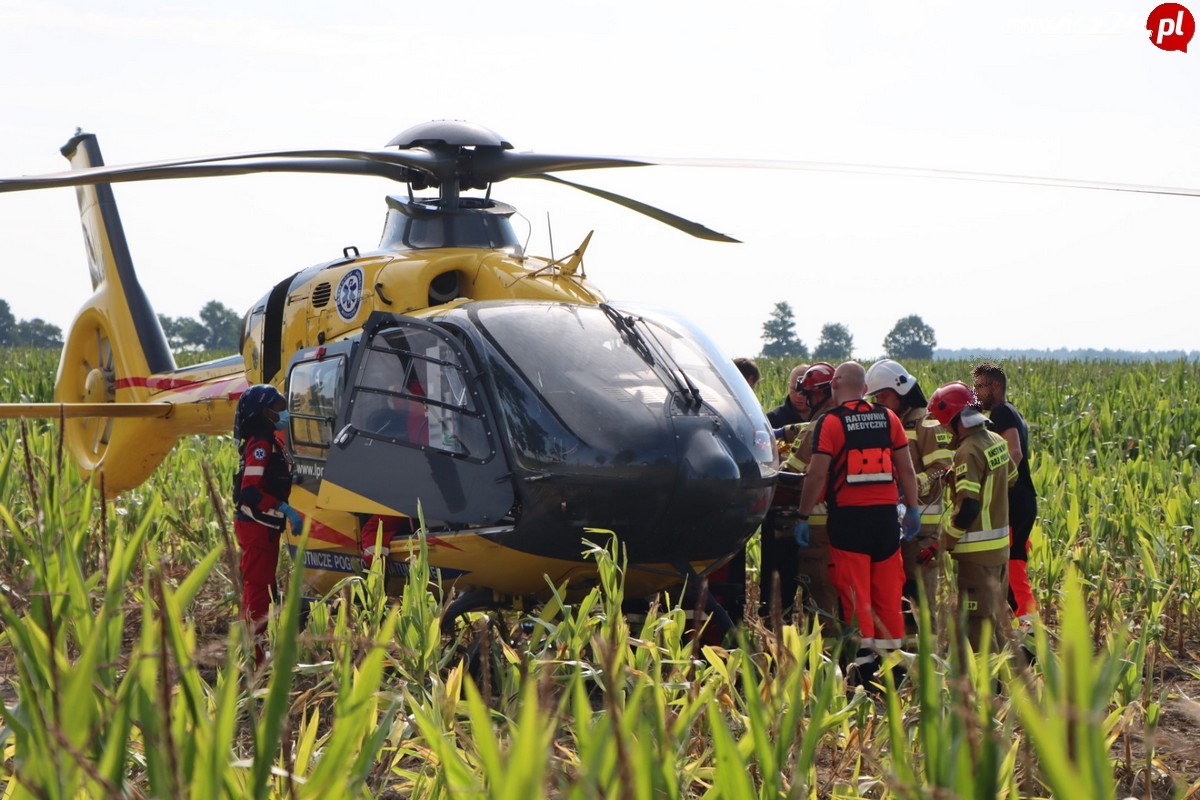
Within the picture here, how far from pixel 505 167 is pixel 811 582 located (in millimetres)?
3013

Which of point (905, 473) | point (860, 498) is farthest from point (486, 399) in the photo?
point (905, 473)

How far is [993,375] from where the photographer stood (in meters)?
7.05

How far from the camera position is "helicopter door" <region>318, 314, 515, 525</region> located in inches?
211

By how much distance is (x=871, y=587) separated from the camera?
235 inches

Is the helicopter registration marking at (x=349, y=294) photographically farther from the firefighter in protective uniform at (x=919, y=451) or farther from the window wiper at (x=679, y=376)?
the firefighter in protective uniform at (x=919, y=451)

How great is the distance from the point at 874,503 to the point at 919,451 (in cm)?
103

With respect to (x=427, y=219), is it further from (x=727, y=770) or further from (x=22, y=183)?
(x=727, y=770)

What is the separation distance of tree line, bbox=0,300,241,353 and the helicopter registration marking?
10168 centimetres

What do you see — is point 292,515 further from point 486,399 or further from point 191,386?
point 191,386

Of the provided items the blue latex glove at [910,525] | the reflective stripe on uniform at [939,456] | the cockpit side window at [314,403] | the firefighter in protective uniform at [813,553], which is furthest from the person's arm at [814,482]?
the cockpit side window at [314,403]

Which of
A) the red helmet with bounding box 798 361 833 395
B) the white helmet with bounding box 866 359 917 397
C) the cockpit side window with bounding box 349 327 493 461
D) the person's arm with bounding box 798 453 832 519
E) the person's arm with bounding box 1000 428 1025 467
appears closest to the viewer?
the cockpit side window with bounding box 349 327 493 461

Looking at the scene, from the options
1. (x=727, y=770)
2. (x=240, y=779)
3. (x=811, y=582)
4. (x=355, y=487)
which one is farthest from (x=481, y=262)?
(x=727, y=770)

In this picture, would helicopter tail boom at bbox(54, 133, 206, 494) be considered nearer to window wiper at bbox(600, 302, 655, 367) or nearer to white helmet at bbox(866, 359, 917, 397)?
window wiper at bbox(600, 302, 655, 367)

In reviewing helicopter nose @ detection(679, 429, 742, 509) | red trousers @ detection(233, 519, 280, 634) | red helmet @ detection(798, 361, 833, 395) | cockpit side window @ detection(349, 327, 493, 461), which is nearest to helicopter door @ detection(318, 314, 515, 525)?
cockpit side window @ detection(349, 327, 493, 461)
